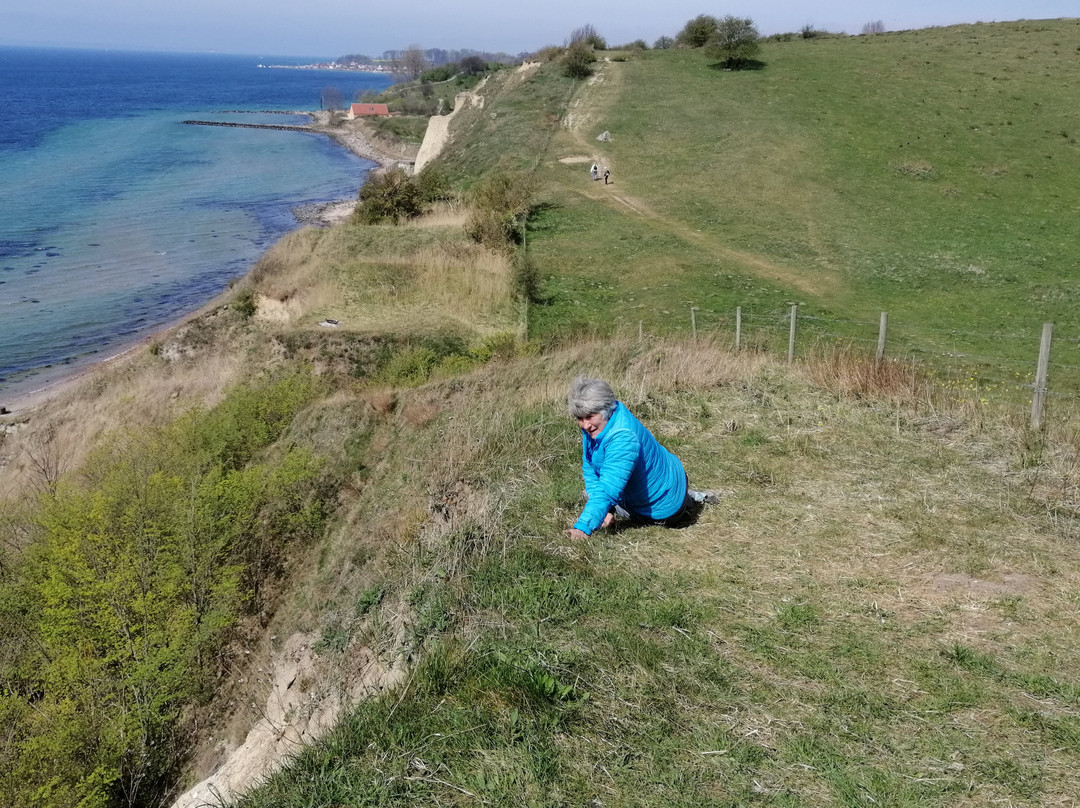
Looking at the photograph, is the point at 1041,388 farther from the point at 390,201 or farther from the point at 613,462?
the point at 390,201

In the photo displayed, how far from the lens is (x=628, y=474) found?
5.95 meters

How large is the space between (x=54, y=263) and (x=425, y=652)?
39230 mm

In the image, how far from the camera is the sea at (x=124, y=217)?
95.8ft

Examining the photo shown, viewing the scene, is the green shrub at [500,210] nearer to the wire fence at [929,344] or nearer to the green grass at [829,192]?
the green grass at [829,192]

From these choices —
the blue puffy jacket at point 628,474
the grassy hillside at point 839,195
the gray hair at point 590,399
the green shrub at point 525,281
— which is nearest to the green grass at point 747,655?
the blue puffy jacket at point 628,474

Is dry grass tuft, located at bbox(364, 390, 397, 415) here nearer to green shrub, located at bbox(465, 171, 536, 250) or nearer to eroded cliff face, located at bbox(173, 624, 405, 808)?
eroded cliff face, located at bbox(173, 624, 405, 808)

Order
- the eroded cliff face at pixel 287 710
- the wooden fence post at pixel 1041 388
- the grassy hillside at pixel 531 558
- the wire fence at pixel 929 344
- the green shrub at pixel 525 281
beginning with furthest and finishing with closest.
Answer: the green shrub at pixel 525 281
the wire fence at pixel 929 344
the wooden fence post at pixel 1041 388
the eroded cliff face at pixel 287 710
the grassy hillside at pixel 531 558

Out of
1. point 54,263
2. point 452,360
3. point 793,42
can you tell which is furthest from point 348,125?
point 452,360

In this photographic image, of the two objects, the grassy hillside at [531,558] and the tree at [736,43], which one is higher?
the tree at [736,43]

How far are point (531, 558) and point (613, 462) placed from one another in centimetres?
99

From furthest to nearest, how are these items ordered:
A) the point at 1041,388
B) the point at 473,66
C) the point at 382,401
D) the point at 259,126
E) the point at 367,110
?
the point at 473,66 → the point at 367,110 → the point at 259,126 → the point at 382,401 → the point at 1041,388

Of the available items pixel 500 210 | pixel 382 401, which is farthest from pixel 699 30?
pixel 382 401

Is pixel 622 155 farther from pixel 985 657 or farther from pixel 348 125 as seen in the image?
pixel 348 125

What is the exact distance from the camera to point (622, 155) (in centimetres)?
3556
